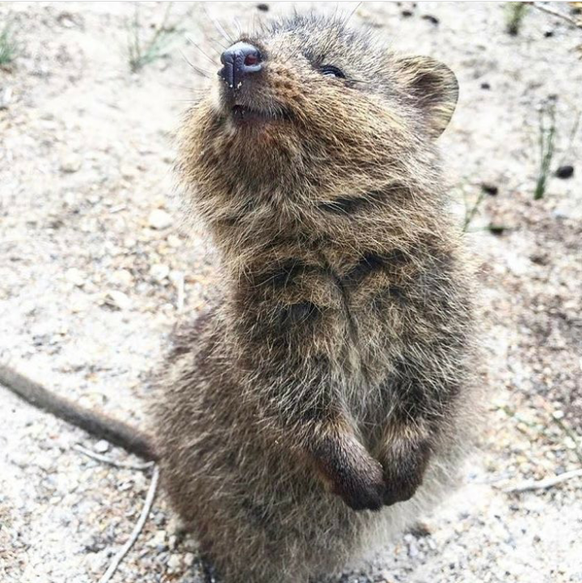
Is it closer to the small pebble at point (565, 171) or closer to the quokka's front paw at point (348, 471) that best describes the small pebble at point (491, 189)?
the small pebble at point (565, 171)

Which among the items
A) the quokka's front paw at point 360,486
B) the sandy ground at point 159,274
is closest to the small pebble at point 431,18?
the sandy ground at point 159,274

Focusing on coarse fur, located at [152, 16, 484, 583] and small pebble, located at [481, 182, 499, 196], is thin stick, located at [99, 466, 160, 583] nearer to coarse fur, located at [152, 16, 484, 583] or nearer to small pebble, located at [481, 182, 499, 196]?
coarse fur, located at [152, 16, 484, 583]

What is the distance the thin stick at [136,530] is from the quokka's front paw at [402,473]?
4.20 ft

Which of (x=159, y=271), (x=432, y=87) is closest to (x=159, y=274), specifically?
(x=159, y=271)

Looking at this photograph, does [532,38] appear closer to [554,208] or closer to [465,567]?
[554,208]

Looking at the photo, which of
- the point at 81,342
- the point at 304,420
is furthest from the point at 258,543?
the point at 81,342

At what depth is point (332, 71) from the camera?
3.23 meters

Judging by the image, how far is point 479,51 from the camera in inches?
268

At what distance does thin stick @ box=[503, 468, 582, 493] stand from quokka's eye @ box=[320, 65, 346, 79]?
2210mm

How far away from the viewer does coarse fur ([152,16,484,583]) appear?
3.03 m

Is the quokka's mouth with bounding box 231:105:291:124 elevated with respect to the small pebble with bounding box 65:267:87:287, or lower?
elevated

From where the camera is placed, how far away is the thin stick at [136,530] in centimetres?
369

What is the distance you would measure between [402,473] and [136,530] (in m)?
1.38

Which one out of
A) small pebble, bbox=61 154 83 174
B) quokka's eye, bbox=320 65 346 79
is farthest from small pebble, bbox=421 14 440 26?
quokka's eye, bbox=320 65 346 79
